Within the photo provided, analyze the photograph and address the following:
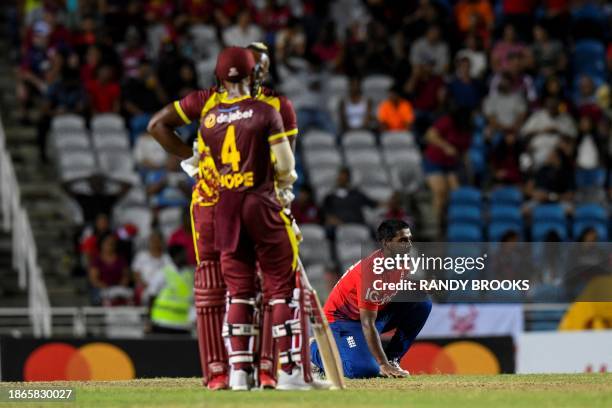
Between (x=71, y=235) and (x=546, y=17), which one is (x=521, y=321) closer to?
(x=71, y=235)

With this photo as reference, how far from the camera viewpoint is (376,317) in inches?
547

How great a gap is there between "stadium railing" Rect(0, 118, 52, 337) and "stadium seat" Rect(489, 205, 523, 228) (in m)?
6.88

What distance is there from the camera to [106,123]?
23609 millimetres

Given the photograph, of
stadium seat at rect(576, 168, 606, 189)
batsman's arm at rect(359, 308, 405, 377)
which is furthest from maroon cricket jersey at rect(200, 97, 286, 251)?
stadium seat at rect(576, 168, 606, 189)

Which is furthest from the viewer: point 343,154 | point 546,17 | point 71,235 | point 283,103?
point 546,17

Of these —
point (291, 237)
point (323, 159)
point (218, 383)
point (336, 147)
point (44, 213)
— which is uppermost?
point (291, 237)

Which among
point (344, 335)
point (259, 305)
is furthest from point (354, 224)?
point (259, 305)

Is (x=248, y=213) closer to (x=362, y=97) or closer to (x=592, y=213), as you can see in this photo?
(x=592, y=213)

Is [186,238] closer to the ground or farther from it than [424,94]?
closer to the ground

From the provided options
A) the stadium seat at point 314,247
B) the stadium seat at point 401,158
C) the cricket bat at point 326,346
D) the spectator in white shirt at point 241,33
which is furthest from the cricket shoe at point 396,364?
the spectator in white shirt at point 241,33

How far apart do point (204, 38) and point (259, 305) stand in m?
15.2

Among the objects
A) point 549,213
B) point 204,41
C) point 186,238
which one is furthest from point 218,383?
point 204,41

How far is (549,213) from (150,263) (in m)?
6.31

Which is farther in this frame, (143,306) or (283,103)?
(143,306)
